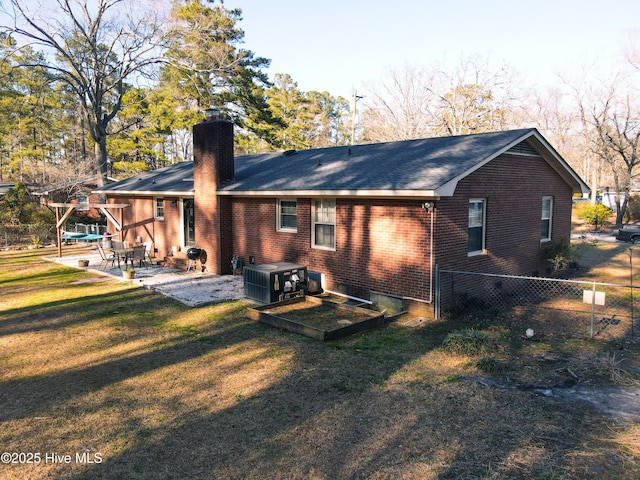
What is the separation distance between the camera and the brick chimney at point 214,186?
1436 centimetres

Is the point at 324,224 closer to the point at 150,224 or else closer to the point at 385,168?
the point at 385,168

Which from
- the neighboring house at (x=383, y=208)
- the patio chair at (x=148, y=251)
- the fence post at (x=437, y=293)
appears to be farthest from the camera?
the patio chair at (x=148, y=251)

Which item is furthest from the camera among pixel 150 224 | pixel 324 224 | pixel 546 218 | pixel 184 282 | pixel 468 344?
pixel 150 224

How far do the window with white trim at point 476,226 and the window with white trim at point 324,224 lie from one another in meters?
3.34

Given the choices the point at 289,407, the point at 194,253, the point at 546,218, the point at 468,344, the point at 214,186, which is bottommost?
the point at 289,407

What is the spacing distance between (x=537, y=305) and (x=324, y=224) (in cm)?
562

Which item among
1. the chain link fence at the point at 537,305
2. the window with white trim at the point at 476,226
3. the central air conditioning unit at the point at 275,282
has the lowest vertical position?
the chain link fence at the point at 537,305

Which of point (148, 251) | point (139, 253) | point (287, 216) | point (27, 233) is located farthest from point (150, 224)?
point (27, 233)

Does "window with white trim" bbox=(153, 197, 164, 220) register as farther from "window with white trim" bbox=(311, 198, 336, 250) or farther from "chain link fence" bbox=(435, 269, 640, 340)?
"chain link fence" bbox=(435, 269, 640, 340)

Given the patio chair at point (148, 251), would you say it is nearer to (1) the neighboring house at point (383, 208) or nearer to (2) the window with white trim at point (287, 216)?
(1) the neighboring house at point (383, 208)

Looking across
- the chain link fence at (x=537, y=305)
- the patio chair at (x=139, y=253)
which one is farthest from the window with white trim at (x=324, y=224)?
the patio chair at (x=139, y=253)

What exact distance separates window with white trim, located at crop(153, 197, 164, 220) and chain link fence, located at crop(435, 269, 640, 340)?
473 inches

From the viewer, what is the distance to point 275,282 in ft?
34.9

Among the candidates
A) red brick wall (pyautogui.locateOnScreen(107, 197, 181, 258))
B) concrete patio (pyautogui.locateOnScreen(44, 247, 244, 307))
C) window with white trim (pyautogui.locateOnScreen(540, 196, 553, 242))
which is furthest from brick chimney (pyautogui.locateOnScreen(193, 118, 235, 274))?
window with white trim (pyautogui.locateOnScreen(540, 196, 553, 242))
